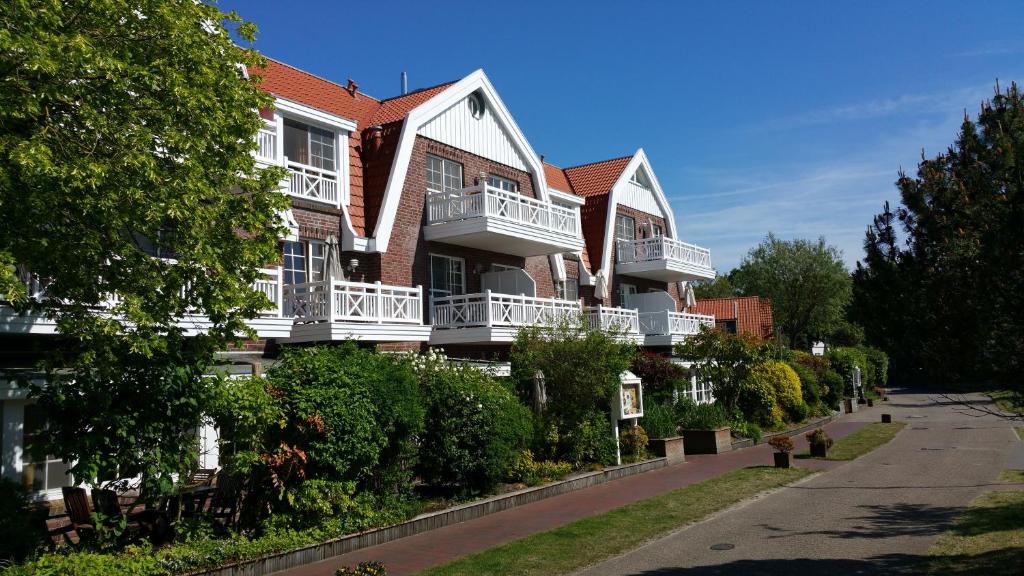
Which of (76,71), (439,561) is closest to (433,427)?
(439,561)

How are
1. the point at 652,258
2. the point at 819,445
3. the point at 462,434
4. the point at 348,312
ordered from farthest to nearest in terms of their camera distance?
the point at 652,258, the point at 819,445, the point at 348,312, the point at 462,434

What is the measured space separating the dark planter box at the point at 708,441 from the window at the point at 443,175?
9526 millimetres

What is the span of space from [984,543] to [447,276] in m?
14.4

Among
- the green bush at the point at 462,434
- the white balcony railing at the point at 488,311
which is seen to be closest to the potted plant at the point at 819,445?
the white balcony railing at the point at 488,311

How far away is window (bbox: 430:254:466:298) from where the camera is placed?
68.6 ft

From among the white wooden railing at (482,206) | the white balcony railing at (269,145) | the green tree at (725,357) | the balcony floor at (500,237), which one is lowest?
the green tree at (725,357)

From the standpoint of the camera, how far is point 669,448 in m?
19.6

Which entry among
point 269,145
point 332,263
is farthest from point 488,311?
point 269,145

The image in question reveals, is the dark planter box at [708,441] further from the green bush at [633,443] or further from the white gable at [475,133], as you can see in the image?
the white gable at [475,133]

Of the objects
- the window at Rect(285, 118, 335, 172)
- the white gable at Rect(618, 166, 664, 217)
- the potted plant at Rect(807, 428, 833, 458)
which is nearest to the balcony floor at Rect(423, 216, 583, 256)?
the window at Rect(285, 118, 335, 172)

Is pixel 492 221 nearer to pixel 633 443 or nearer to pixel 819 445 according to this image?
pixel 633 443

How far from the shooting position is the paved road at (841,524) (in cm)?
934

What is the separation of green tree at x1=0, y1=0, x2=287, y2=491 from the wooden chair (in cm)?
54

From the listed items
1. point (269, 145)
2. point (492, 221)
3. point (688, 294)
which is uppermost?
point (269, 145)
